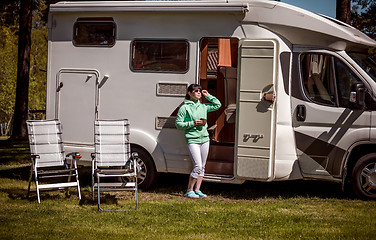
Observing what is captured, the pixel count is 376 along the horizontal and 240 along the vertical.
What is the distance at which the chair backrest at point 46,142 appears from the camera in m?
8.23

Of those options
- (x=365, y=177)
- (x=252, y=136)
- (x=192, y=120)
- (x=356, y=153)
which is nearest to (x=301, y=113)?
(x=252, y=136)

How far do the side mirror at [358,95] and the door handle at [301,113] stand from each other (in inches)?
27.9

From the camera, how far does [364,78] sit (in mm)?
7742

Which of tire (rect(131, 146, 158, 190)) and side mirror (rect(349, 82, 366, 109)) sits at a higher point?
side mirror (rect(349, 82, 366, 109))

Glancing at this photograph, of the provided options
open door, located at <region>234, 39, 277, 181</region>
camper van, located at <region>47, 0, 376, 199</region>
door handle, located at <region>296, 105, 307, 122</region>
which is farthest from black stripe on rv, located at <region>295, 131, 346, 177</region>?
open door, located at <region>234, 39, 277, 181</region>

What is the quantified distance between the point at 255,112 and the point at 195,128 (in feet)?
3.13

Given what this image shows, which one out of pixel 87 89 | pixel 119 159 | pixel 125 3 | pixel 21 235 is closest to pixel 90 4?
pixel 125 3

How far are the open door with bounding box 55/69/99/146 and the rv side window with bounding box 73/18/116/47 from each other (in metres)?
0.49

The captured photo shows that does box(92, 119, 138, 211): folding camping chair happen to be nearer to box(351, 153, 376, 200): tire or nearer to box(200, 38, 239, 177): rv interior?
box(200, 38, 239, 177): rv interior

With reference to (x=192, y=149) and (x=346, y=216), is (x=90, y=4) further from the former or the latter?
(x=346, y=216)

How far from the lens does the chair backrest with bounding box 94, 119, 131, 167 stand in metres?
8.21

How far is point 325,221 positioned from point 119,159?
3.29 metres

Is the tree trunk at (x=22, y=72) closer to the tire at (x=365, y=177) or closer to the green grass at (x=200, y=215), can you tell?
the green grass at (x=200, y=215)

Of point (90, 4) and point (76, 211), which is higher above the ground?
point (90, 4)
